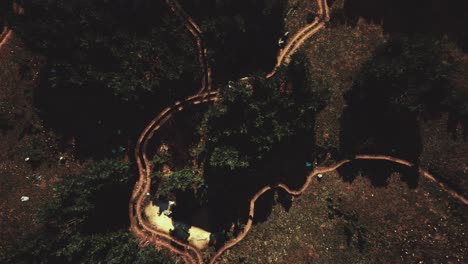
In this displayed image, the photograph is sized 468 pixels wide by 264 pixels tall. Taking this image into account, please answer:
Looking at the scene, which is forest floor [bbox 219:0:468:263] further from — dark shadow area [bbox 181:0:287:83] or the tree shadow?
dark shadow area [bbox 181:0:287:83]

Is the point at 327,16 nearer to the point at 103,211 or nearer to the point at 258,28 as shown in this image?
the point at 258,28

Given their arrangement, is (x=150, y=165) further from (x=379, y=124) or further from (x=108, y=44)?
(x=379, y=124)

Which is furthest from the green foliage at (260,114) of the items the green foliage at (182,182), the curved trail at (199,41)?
the curved trail at (199,41)

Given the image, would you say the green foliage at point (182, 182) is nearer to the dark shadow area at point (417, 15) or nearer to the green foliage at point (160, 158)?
the green foliage at point (160, 158)

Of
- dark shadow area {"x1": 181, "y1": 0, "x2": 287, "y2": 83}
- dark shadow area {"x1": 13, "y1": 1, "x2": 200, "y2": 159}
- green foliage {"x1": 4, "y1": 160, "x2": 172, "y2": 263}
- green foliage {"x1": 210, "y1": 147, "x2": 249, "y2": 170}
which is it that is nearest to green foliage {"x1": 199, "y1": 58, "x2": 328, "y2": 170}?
green foliage {"x1": 210, "y1": 147, "x2": 249, "y2": 170}

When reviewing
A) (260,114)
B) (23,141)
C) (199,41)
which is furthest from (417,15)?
(23,141)

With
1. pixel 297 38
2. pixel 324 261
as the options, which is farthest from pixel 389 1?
pixel 324 261
